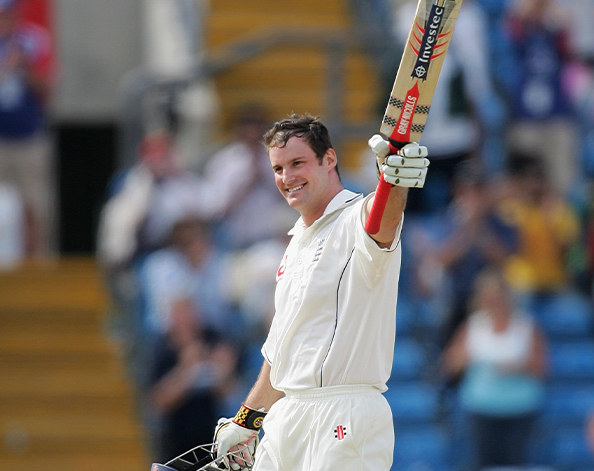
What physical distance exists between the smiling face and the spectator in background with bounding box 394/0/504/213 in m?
5.54

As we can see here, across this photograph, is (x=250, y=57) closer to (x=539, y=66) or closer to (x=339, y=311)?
(x=539, y=66)

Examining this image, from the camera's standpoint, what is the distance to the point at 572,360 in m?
9.98

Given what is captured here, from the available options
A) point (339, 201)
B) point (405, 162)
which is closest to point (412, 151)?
point (405, 162)

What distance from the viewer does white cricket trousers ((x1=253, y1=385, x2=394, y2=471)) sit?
4285mm

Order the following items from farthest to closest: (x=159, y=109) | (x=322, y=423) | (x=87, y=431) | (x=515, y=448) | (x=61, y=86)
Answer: (x=61, y=86), (x=159, y=109), (x=87, y=431), (x=515, y=448), (x=322, y=423)

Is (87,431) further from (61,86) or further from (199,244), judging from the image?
(61,86)

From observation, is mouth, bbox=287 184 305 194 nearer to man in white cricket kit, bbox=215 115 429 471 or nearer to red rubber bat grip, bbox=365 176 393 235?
man in white cricket kit, bbox=215 115 429 471

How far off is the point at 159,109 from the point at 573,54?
3912 millimetres

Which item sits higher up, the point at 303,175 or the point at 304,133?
the point at 304,133

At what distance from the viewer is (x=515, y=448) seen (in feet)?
28.7

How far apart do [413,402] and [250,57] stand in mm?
3422

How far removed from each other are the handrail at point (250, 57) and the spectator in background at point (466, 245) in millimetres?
1201

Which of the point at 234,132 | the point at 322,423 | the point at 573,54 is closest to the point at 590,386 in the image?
the point at 573,54

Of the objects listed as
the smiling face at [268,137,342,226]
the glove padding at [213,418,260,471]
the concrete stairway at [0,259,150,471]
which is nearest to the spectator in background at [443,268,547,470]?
the concrete stairway at [0,259,150,471]
